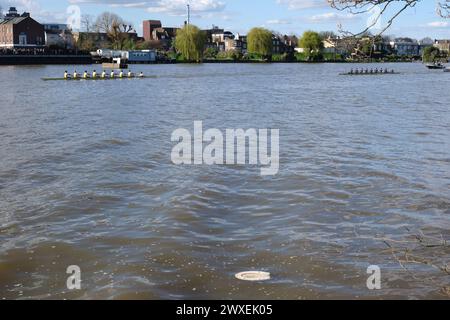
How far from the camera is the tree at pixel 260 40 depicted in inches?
5817

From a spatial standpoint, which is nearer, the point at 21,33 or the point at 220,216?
the point at 220,216

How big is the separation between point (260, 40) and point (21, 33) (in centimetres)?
6272

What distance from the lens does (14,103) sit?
127 ft

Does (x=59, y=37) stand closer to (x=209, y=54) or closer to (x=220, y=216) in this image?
(x=209, y=54)

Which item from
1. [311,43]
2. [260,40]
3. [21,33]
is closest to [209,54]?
[260,40]

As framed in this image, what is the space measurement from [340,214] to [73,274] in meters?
Result: 6.19

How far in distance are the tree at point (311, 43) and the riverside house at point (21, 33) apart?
250ft

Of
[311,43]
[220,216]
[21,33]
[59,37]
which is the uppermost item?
[59,37]

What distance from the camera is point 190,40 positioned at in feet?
405

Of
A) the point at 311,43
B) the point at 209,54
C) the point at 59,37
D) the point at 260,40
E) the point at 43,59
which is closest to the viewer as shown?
the point at 43,59

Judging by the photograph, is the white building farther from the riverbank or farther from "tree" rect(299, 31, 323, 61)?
"tree" rect(299, 31, 323, 61)

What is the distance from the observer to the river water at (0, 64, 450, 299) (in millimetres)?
8734
